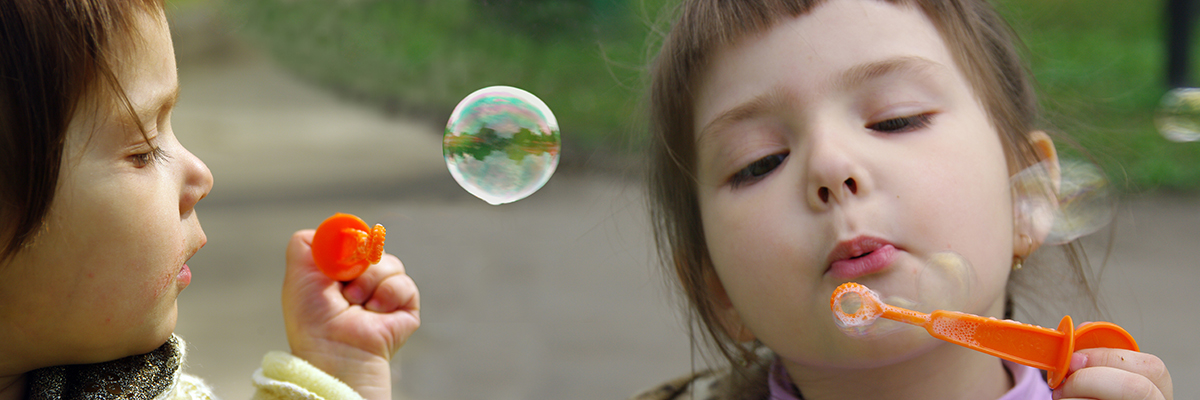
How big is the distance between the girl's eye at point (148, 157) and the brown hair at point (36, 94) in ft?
0.21

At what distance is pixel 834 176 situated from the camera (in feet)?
2.90

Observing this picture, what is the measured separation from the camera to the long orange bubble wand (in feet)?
2.70

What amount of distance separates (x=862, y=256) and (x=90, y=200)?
0.73 metres

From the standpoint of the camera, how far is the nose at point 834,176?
0.89 metres

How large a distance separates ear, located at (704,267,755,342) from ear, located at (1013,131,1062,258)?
352 millimetres

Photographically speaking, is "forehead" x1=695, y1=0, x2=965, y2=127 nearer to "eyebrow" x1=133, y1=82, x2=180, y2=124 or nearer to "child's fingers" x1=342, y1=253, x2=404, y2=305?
"child's fingers" x1=342, y1=253, x2=404, y2=305

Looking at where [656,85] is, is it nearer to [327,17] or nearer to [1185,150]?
[1185,150]

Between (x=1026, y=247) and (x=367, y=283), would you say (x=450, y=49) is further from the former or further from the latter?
(x=1026, y=247)

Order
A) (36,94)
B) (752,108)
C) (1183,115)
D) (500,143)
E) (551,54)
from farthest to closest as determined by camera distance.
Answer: (551,54) < (1183,115) < (500,143) < (752,108) < (36,94)

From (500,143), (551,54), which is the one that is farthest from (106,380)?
(551,54)

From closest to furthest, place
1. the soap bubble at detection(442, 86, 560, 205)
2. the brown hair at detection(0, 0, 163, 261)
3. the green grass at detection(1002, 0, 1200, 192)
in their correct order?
the brown hair at detection(0, 0, 163, 261), the soap bubble at detection(442, 86, 560, 205), the green grass at detection(1002, 0, 1200, 192)

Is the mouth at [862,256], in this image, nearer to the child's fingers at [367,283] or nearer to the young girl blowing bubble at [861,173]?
the young girl blowing bubble at [861,173]

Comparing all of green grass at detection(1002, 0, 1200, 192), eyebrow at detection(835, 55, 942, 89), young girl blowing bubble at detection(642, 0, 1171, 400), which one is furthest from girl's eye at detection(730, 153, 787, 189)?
green grass at detection(1002, 0, 1200, 192)

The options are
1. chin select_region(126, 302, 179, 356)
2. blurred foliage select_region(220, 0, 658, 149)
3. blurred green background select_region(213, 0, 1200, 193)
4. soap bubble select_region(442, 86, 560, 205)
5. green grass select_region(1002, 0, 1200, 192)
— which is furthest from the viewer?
blurred foliage select_region(220, 0, 658, 149)
